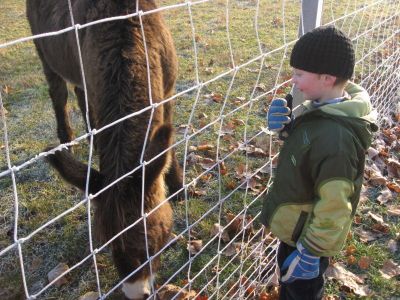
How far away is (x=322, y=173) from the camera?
5.84 feet

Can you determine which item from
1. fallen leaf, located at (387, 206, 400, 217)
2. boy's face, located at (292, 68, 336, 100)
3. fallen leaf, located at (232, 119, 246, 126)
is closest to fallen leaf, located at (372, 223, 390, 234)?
fallen leaf, located at (387, 206, 400, 217)

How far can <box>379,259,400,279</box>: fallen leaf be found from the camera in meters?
2.96

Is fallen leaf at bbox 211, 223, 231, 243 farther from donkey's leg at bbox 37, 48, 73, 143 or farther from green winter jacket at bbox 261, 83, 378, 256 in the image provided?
donkey's leg at bbox 37, 48, 73, 143

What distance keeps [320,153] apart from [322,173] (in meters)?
0.09

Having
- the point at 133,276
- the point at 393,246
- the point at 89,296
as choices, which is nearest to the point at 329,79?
the point at 133,276

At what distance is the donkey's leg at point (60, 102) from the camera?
4691mm

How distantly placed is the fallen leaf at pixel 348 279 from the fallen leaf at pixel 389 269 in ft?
0.67

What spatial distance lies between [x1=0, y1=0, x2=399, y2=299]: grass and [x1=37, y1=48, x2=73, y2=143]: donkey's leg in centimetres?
19

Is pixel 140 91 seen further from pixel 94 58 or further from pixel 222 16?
pixel 222 16

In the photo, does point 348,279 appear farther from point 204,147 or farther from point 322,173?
point 204,147

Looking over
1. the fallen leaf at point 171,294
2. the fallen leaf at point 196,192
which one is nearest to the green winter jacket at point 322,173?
the fallen leaf at point 171,294

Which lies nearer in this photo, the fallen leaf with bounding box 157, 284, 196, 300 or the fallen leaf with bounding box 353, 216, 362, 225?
the fallen leaf with bounding box 157, 284, 196, 300

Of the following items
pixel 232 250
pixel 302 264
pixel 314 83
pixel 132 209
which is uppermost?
pixel 314 83

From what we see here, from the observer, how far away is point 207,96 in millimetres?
5570
